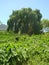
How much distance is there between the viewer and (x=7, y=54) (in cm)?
775

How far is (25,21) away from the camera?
156ft

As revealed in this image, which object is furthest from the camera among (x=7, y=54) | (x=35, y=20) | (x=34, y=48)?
(x=35, y=20)

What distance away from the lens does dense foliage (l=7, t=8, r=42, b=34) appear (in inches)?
1847

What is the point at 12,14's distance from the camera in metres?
50.9

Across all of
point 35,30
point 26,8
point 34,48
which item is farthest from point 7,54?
point 26,8

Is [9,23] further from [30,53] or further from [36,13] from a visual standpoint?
[30,53]

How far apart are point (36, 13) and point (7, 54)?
138ft

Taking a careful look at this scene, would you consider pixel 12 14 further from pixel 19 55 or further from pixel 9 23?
pixel 19 55

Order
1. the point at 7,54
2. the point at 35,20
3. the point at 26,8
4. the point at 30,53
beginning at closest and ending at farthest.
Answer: the point at 7,54
the point at 30,53
the point at 35,20
the point at 26,8

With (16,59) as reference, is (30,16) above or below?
above

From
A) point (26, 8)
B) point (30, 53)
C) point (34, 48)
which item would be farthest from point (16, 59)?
point (26, 8)

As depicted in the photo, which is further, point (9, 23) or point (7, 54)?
point (9, 23)

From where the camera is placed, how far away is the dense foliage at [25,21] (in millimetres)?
46906

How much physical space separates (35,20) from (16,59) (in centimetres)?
3942
